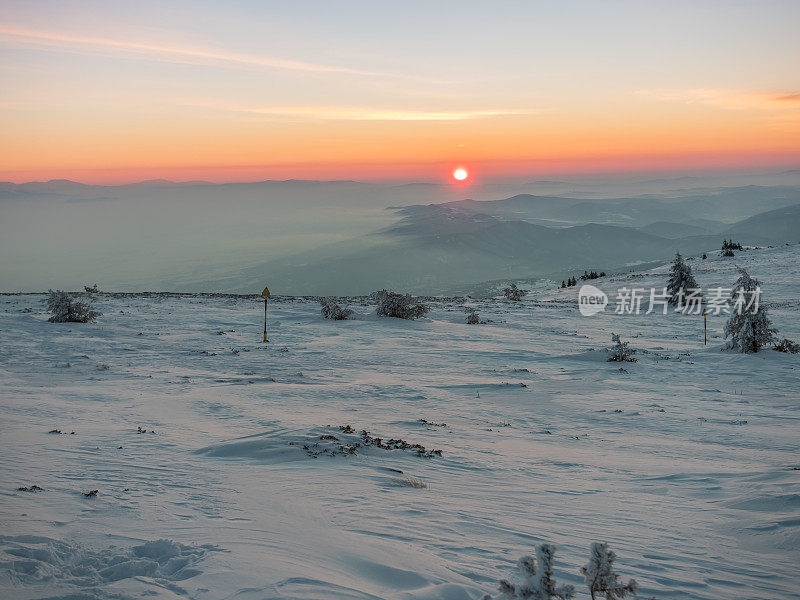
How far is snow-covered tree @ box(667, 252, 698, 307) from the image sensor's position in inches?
1387

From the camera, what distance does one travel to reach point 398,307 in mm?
25453

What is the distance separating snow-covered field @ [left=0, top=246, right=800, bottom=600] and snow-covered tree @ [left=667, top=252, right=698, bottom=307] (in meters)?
17.2

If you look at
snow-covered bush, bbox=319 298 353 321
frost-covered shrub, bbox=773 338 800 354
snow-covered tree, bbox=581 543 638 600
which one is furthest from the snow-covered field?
snow-covered bush, bbox=319 298 353 321

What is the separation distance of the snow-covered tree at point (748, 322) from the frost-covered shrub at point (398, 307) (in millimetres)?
12243

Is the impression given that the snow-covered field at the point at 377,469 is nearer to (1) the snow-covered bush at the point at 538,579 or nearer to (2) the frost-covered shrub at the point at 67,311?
(1) the snow-covered bush at the point at 538,579

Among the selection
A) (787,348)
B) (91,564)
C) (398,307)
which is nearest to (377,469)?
(91,564)

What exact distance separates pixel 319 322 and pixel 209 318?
4.71 m

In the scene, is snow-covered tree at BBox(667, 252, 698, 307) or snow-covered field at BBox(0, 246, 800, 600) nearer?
snow-covered field at BBox(0, 246, 800, 600)

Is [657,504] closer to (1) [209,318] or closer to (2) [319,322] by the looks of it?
(2) [319,322]

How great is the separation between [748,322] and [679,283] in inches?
734

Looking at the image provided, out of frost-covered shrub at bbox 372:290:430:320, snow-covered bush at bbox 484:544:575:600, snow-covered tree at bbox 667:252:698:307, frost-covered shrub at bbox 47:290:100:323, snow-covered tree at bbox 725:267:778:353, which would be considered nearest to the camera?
snow-covered bush at bbox 484:544:575:600

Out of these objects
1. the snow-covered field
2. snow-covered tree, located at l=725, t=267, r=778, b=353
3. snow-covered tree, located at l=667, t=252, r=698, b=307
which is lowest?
the snow-covered field

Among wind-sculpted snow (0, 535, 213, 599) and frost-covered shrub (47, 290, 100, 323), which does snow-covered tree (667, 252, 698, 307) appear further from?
wind-sculpted snow (0, 535, 213, 599)

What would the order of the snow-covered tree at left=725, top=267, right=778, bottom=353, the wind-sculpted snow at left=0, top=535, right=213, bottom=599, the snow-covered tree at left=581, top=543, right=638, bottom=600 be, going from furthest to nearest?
the snow-covered tree at left=725, top=267, right=778, bottom=353
the wind-sculpted snow at left=0, top=535, right=213, bottom=599
the snow-covered tree at left=581, top=543, right=638, bottom=600
